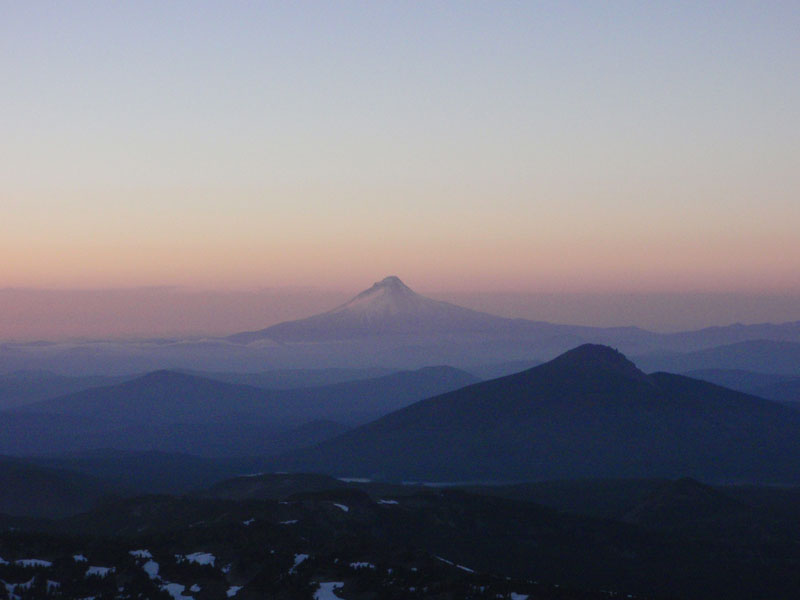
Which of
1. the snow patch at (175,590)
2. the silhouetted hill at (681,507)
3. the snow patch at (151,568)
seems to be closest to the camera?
the snow patch at (175,590)

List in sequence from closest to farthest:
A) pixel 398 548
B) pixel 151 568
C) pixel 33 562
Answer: pixel 33 562 → pixel 151 568 → pixel 398 548

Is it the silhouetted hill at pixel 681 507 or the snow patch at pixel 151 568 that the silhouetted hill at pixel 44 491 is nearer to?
the silhouetted hill at pixel 681 507

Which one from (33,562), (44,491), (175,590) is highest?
(33,562)

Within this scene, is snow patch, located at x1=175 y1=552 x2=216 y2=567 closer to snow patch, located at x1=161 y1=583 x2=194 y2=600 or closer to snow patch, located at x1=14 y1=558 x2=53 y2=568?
snow patch, located at x1=161 y1=583 x2=194 y2=600

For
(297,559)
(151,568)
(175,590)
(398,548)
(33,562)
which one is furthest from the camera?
(398,548)

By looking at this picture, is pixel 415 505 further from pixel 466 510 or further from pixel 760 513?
pixel 760 513

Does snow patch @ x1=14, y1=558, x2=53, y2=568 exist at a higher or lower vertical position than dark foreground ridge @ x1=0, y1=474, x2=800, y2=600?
higher

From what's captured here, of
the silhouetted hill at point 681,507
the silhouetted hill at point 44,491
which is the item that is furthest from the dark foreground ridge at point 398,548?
the silhouetted hill at point 44,491

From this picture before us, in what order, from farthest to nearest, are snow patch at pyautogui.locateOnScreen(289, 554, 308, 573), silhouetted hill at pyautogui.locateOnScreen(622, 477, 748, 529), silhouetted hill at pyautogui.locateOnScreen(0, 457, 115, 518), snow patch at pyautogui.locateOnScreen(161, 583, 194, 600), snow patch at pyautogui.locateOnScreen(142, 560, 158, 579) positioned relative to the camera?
silhouetted hill at pyautogui.locateOnScreen(0, 457, 115, 518) → silhouetted hill at pyautogui.locateOnScreen(622, 477, 748, 529) → snow patch at pyautogui.locateOnScreen(289, 554, 308, 573) → snow patch at pyautogui.locateOnScreen(142, 560, 158, 579) → snow patch at pyautogui.locateOnScreen(161, 583, 194, 600)

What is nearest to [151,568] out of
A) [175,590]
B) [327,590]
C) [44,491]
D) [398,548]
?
[175,590]

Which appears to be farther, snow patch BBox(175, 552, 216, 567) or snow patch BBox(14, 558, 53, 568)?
snow patch BBox(175, 552, 216, 567)

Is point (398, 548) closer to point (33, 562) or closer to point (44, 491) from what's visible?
point (33, 562)

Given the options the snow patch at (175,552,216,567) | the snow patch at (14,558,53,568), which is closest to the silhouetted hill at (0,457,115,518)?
the snow patch at (175,552,216,567)

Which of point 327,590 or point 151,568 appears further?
point 151,568
